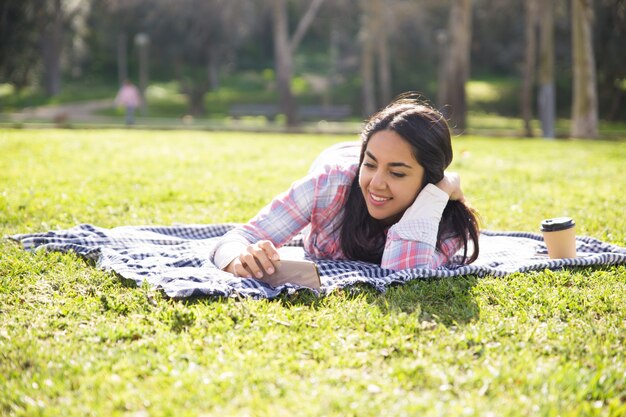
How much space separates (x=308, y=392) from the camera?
2.93 metres

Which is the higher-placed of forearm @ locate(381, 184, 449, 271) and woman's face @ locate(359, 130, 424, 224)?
woman's face @ locate(359, 130, 424, 224)

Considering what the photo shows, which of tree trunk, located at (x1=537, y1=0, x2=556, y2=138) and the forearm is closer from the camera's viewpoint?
the forearm

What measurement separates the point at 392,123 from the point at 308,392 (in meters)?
2.05

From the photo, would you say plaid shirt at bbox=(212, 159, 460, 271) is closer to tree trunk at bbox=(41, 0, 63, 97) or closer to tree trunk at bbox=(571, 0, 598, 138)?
tree trunk at bbox=(571, 0, 598, 138)

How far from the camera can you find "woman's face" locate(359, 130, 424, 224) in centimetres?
437

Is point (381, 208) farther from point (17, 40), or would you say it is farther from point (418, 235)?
point (17, 40)

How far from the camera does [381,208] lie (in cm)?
455

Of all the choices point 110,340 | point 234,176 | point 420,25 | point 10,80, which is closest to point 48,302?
point 110,340

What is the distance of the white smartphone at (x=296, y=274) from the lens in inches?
165

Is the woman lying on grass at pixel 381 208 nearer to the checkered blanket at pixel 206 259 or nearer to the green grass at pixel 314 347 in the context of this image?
the checkered blanket at pixel 206 259

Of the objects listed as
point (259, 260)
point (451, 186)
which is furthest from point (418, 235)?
point (259, 260)

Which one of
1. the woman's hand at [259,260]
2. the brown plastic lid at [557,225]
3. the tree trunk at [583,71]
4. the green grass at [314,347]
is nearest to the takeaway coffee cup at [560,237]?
the brown plastic lid at [557,225]

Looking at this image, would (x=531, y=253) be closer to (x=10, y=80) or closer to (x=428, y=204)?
(x=428, y=204)

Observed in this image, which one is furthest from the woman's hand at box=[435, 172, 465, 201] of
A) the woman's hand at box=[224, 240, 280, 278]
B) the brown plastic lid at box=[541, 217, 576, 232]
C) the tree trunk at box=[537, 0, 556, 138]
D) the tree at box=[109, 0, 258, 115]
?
the tree at box=[109, 0, 258, 115]
